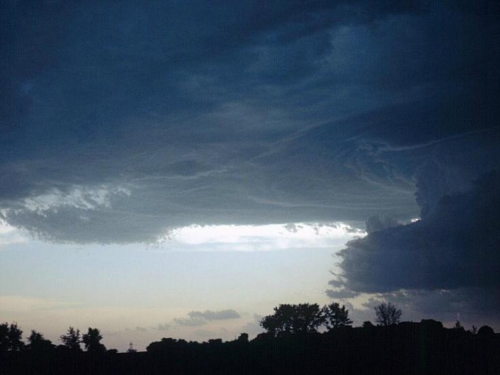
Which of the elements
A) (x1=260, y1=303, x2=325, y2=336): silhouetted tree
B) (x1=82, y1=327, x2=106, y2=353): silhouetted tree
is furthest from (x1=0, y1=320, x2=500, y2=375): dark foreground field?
(x1=260, y1=303, x2=325, y2=336): silhouetted tree

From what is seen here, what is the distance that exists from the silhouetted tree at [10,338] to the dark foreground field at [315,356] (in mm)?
46572

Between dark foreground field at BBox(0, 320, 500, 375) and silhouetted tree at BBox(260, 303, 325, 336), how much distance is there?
96.8 m

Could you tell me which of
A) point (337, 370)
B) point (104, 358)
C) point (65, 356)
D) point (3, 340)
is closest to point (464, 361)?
point (337, 370)

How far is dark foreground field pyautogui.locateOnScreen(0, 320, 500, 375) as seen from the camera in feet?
199

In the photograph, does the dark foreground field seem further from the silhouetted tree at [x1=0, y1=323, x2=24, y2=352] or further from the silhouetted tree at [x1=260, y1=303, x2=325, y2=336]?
the silhouetted tree at [x1=260, y1=303, x2=325, y2=336]

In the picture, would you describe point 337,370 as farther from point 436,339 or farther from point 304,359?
point 436,339

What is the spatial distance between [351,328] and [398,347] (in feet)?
26.2

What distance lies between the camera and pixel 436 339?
63.3 metres

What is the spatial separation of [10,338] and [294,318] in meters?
88.9

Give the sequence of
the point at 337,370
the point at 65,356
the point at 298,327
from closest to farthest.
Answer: the point at 337,370
the point at 65,356
the point at 298,327

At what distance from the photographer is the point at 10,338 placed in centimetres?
11250

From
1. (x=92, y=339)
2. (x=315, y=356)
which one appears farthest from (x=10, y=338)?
(x=315, y=356)

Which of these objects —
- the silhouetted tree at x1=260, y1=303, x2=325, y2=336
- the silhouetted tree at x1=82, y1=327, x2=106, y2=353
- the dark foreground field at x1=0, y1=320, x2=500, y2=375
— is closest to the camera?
the dark foreground field at x1=0, y1=320, x2=500, y2=375

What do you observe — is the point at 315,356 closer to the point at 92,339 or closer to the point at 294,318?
the point at 92,339
